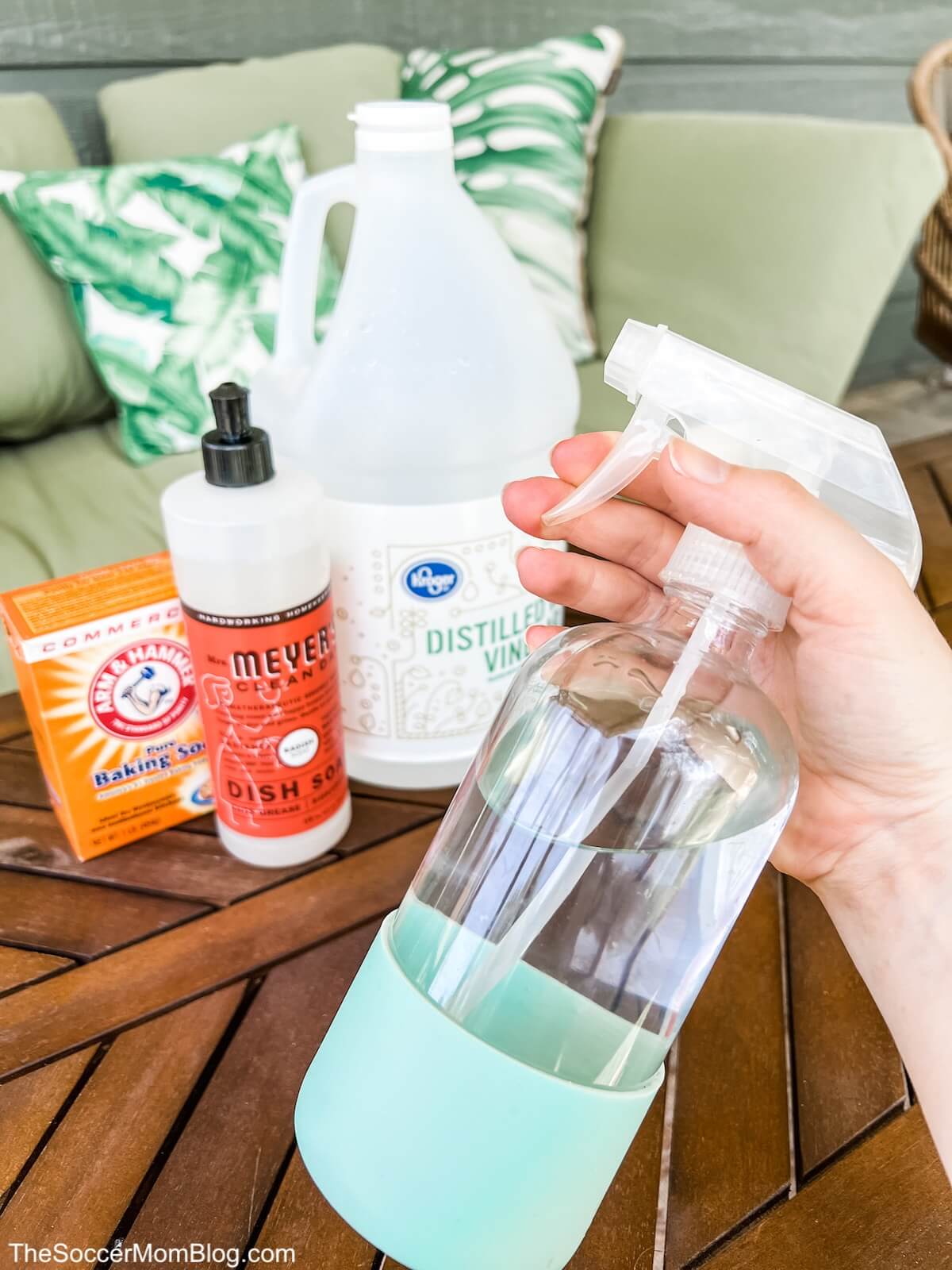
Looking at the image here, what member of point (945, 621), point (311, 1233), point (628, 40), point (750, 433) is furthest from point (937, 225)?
point (311, 1233)

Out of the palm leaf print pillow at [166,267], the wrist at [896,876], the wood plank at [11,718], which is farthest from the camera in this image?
the palm leaf print pillow at [166,267]

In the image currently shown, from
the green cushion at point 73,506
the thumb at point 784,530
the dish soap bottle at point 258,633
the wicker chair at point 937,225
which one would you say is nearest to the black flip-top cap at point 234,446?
the dish soap bottle at point 258,633

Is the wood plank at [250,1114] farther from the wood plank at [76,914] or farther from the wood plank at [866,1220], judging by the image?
the wood plank at [866,1220]

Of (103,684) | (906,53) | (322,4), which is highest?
(322,4)

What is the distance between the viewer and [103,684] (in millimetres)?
538

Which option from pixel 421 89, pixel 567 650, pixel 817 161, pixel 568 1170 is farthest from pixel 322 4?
pixel 568 1170

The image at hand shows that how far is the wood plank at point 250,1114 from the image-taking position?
39 centimetres

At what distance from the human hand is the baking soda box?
22 centimetres

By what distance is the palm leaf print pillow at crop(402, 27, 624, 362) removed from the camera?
1146 millimetres

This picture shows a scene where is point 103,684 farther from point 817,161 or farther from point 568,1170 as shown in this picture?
point 817,161

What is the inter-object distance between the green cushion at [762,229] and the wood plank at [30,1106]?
99cm

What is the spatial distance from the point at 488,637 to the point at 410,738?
89 millimetres

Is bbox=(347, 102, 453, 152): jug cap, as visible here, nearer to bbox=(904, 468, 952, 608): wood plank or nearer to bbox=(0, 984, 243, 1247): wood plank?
bbox=(0, 984, 243, 1247): wood plank

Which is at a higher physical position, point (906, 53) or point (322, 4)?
point (322, 4)
